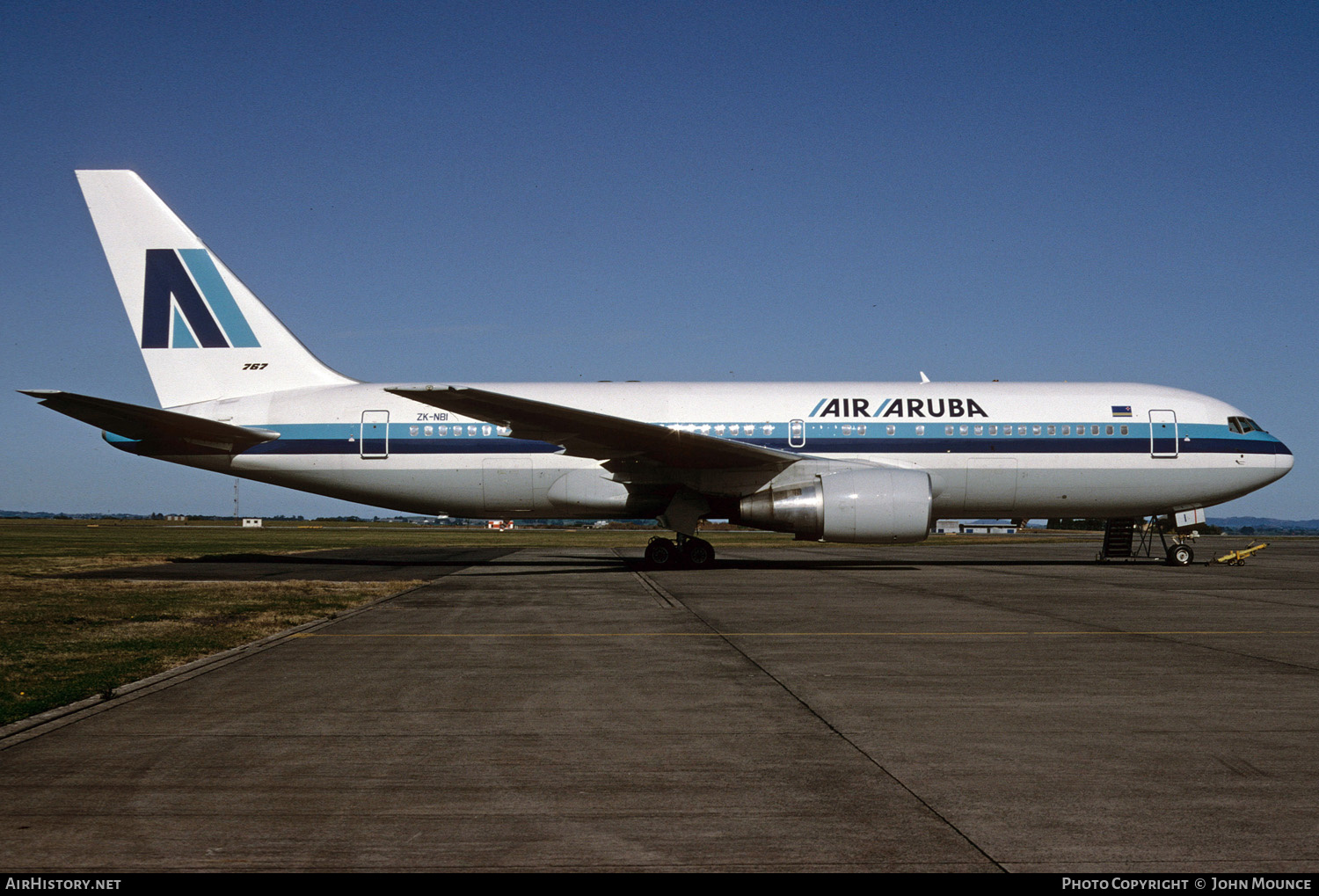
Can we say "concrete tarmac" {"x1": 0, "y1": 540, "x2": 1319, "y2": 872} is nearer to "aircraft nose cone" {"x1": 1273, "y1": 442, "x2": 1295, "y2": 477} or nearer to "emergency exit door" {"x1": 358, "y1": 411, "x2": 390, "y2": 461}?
"emergency exit door" {"x1": 358, "y1": 411, "x2": 390, "y2": 461}

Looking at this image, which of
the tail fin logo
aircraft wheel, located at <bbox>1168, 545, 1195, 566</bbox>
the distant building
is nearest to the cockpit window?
aircraft wheel, located at <bbox>1168, 545, 1195, 566</bbox>

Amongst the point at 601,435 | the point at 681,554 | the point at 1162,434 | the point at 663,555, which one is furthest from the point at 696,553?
the point at 1162,434

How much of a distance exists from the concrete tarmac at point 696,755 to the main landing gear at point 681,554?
33.1 feet

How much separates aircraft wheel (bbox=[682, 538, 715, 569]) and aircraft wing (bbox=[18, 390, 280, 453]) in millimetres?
9091

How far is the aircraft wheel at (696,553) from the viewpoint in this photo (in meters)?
20.1

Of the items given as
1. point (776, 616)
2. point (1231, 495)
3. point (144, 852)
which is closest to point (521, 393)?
point (776, 616)

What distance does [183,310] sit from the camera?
2036cm

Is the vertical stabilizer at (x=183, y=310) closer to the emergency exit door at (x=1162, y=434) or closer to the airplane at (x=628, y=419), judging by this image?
the airplane at (x=628, y=419)

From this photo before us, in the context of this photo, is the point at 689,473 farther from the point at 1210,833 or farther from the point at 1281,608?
the point at 1210,833

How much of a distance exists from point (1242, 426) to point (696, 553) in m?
12.5

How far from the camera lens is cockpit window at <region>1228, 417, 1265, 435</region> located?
20.5 meters

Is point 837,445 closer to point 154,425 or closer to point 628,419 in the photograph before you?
point 628,419

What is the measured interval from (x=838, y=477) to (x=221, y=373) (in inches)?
537

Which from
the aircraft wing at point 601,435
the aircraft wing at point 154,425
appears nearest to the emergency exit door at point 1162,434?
the aircraft wing at point 601,435
